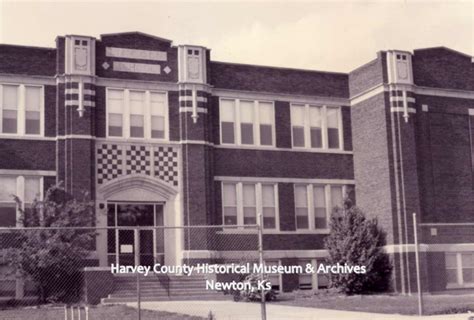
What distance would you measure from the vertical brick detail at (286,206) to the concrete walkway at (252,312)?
25.9 feet

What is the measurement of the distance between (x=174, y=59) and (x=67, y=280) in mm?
10706

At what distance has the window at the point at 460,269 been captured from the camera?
3219 centimetres

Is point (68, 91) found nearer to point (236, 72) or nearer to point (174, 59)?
point (174, 59)

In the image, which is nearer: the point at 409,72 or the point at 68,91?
the point at 68,91

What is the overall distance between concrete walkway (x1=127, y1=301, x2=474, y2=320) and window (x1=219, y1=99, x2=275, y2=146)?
30.7ft

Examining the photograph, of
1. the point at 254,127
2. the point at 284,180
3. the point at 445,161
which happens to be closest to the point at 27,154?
the point at 254,127

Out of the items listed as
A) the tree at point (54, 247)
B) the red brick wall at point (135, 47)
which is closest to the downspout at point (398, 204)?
the red brick wall at point (135, 47)

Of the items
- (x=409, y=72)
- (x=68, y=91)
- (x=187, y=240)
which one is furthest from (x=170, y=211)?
(x=409, y=72)

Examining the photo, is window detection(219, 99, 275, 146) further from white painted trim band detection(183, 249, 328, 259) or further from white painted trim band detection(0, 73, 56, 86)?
white painted trim band detection(0, 73, 56, 86)

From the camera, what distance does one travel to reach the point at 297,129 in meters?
34.1

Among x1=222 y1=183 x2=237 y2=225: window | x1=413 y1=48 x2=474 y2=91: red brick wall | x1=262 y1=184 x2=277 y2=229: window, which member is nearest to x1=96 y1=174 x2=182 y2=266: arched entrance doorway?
x1=222 y1=183 x2=237 y2=225: window

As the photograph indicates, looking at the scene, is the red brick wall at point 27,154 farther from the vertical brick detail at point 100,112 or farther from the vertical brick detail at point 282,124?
the vertical brick detail at point 282,124

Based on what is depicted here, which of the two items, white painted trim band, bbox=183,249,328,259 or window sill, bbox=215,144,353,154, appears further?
window sill, bbox=215,144,353,154

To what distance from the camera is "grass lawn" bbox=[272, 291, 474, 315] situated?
70.7ft
